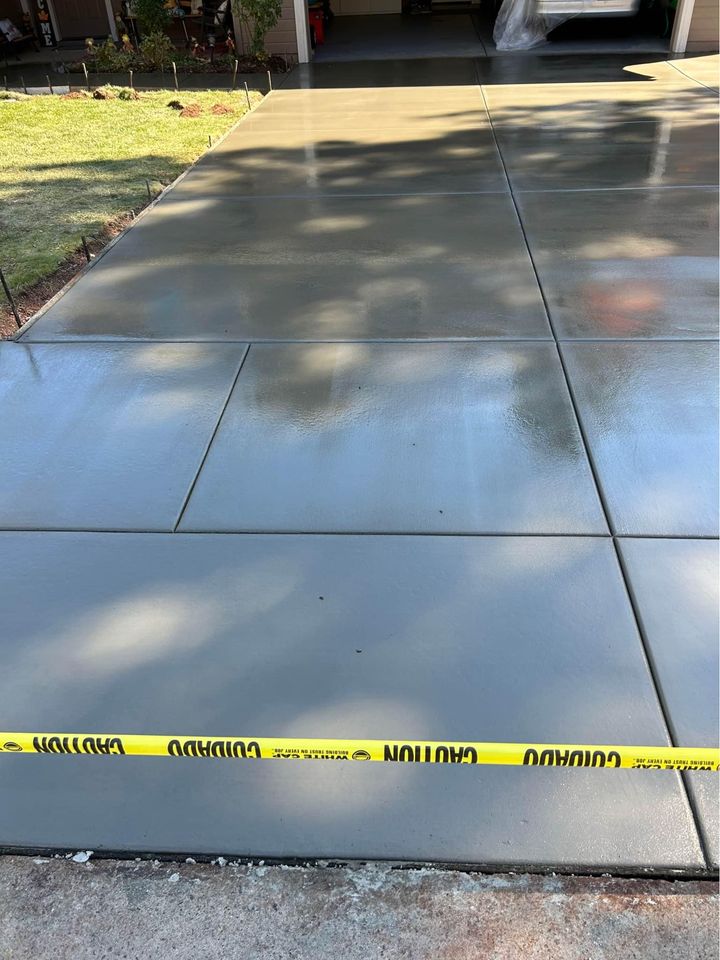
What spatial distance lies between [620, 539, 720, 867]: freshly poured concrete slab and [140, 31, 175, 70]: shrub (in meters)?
14.8

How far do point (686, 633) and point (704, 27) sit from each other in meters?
15.3

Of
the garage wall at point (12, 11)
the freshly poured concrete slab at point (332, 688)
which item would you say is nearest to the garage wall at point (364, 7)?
the garage wall at point (12, 11)

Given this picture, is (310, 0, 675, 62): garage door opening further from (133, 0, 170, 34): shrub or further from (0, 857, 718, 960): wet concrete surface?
(0, 857, 718, 960): wet concrete surface

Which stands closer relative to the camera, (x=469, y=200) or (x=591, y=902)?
(x=591, y=902)

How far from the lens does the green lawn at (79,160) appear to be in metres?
6.47

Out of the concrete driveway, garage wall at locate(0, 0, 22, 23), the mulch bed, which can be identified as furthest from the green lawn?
garage wall at locate(0, 0, 22, 23)

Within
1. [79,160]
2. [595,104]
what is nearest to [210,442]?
[79,160]

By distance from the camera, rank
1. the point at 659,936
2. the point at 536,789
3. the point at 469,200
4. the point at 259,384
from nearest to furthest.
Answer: the point at 659,936 < the point at 536,789 < the point at 259,384 < the point at 469,200

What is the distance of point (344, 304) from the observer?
5.15m

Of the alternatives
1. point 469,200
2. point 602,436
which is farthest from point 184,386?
point 469,200

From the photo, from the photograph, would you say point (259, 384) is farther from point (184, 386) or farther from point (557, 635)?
point (557, 635)

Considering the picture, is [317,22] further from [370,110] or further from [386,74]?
[370,110]

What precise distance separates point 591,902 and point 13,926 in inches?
59.0

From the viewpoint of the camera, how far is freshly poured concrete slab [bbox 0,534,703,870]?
2113mm
